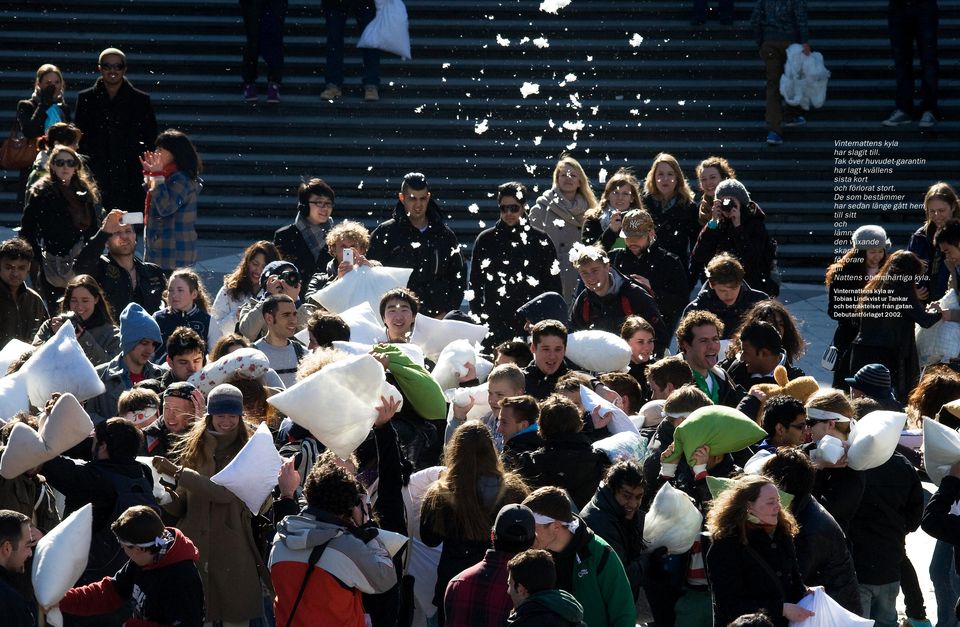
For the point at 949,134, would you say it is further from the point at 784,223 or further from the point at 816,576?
the point at 816,576

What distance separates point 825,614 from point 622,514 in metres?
0.94

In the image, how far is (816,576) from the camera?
6570mm

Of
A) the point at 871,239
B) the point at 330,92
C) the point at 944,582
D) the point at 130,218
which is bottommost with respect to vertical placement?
the point at 944,582

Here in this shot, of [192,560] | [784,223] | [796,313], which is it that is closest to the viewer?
[192,560]

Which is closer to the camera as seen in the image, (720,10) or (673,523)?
(673,523)

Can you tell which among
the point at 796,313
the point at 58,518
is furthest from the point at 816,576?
→ the point at 796,313

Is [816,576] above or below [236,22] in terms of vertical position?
below

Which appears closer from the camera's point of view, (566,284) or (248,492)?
(248,492)

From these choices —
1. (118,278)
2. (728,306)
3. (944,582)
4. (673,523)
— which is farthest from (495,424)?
(118,278)

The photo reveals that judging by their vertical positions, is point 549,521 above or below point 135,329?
below

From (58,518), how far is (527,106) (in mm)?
9872

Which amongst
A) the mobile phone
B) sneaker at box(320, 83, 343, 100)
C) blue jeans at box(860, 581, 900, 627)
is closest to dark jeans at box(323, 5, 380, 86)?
sneaker at box(320, 83, 343, 100)

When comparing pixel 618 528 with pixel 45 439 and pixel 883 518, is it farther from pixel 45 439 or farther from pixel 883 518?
pixel 45 439

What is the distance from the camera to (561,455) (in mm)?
6934
